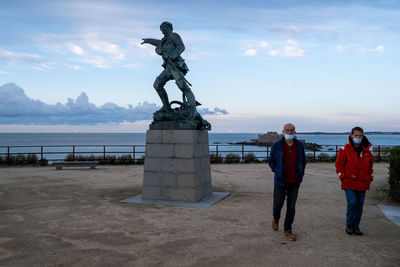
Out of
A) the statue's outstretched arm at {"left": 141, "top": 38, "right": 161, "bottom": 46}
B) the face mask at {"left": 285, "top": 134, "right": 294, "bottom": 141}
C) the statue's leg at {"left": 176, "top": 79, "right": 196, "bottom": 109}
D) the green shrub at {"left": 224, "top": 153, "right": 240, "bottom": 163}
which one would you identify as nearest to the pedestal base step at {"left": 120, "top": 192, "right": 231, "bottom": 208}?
the statue's leg at {"left": 176, "top": 79, "right": 196, "bottom": 109}

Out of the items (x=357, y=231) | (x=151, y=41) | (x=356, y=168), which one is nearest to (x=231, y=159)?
(x=151, y=41)

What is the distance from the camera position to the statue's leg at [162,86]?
8.76 meters

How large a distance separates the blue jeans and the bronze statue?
424cm

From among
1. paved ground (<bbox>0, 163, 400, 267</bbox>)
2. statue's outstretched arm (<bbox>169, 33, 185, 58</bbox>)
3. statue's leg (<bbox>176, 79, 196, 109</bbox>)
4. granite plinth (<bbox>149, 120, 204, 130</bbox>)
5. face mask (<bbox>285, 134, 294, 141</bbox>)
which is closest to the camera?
paved ground (<bbox>0, 163, 400, 267</bbox>)

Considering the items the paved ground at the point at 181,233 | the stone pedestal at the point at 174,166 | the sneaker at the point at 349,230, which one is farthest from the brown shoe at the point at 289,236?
the stone pedestal at the point at 174,166

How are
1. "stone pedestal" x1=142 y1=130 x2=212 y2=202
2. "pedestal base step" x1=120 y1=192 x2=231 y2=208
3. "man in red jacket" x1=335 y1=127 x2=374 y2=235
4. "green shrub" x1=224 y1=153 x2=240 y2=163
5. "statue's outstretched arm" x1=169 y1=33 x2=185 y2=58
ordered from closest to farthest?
"man in red jacket" x1=335 y1=127 x2=374 y2=235
"pedestal base step" x1=120 y1=192 x2=231 y2=208
"stone pedestal" x1=142 y1=130 x2=212 y2=202
"statue's outstretched arm" x1=169 y1=33 x2=185 y2=58
"green shrub" x1=224 y1=153 x2=240 y2=163

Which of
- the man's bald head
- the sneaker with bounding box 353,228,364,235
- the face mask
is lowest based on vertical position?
the sneaker with bounding box 353,228,364,235

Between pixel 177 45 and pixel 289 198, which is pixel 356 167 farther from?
pixel 177 45

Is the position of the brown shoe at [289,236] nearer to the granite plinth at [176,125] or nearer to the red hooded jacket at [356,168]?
the red hooded jacket at [356,168]

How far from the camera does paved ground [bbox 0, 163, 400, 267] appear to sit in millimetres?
4441

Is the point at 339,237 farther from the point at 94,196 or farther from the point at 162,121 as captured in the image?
the point at 94,196

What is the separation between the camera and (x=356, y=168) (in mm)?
5203

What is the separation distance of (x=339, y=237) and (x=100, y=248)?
354 centimetres

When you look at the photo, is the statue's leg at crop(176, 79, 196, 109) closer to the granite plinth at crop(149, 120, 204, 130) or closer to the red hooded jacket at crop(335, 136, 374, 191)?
the granite plinth at crop(149, 120, 204, 130)
